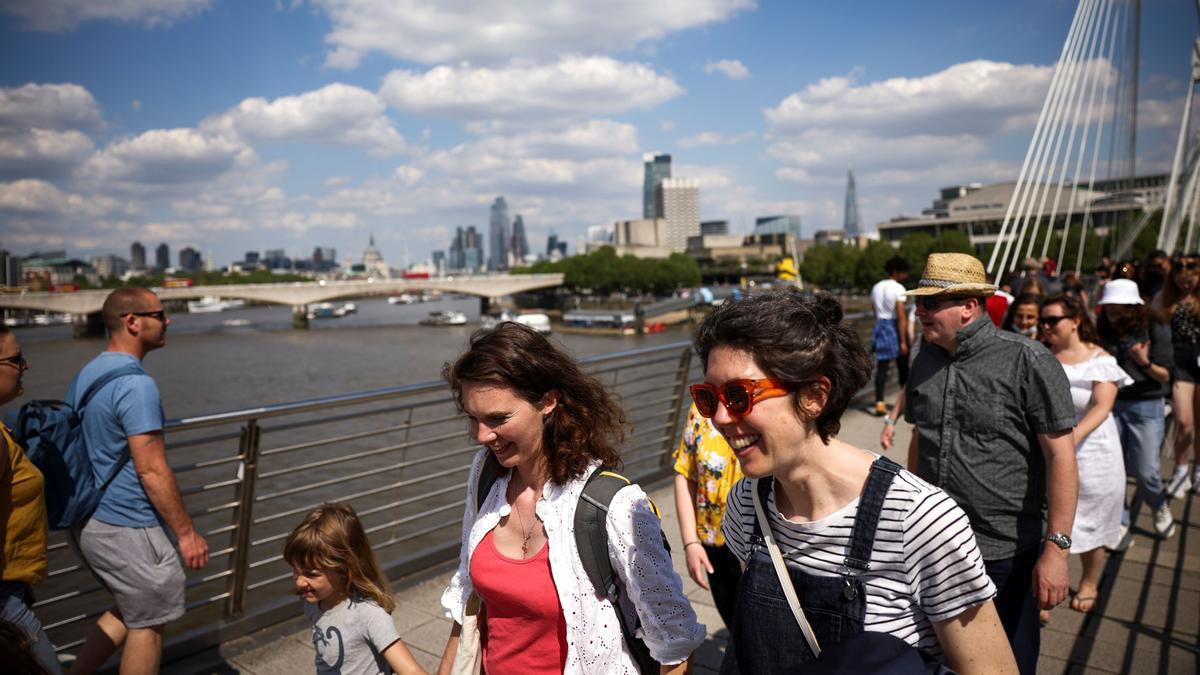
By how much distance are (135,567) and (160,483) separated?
337mm

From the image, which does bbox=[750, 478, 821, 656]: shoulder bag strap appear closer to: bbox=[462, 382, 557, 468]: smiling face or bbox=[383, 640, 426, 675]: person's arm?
bbox=[462, 382, 557, 468]: smiling face

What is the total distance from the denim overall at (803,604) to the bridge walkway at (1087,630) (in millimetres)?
2239

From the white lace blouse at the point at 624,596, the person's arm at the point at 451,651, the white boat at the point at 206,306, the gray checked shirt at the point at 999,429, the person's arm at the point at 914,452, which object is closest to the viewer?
the white lace blouse at the point at 624,596

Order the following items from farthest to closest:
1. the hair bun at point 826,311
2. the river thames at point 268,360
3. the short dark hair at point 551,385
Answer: the river thames at point 268,360 → the short dark hair at point 551,385 → the hair bun at point 826,311

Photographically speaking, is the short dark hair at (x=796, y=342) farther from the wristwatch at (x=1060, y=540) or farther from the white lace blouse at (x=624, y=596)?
the wristwatch at (x=1060, y=540)

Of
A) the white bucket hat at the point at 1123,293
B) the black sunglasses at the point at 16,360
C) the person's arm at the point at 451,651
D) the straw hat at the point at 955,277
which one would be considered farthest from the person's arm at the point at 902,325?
the black sunglasses at the point at 16,360

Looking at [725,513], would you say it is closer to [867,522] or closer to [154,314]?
[867,522]

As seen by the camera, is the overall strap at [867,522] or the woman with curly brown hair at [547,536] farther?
the woman with curly brown hair at [547,536]

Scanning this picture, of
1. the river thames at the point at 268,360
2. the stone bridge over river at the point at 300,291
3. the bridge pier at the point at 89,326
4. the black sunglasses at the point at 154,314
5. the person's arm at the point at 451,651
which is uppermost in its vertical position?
the black sunglasses at the point at 154,314

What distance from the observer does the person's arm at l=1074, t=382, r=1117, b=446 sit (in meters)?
3.56

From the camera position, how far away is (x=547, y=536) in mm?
1998

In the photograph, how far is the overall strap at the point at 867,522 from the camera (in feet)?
5.06

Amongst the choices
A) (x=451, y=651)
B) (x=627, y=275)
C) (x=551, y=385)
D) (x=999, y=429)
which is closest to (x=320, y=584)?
(x=451, y=651)

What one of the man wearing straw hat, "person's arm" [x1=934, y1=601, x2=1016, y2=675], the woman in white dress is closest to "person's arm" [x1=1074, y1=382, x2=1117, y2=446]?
the woman in white dress
